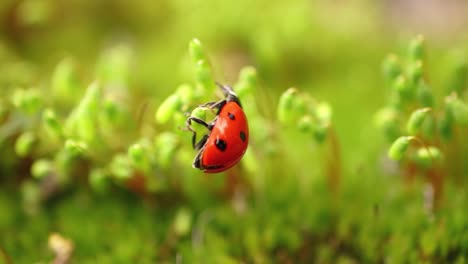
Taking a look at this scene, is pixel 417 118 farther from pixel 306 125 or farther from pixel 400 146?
pixel 306 125

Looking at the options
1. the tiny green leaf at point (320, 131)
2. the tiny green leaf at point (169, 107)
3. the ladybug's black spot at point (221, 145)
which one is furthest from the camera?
the tiny green leaf at point (320, 131)

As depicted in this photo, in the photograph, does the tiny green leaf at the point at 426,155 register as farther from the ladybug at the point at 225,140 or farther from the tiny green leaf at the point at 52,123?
the tiny green leaf at the point at 52,123

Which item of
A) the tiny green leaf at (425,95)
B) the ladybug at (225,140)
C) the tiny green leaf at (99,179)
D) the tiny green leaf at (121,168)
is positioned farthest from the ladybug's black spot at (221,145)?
the tiny green leaf at (425,95)

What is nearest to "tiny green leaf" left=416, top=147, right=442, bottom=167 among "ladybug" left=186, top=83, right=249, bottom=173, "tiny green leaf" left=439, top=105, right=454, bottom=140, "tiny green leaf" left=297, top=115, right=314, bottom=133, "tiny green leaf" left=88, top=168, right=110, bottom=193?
"tiny green leaf" left=439, top=105, right=454, bottom=140

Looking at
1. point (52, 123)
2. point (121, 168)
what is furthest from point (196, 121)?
point (52, 123)

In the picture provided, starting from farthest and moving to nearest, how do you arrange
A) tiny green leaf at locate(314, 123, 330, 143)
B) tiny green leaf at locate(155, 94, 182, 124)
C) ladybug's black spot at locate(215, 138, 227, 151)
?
1. tiny green leaf at locate(314, 123, 330, 143)
2. tiny green leaf at locate(155, 94, 182, 124)
3. ladybug's black spot at locate(215, 138, 227, 151)

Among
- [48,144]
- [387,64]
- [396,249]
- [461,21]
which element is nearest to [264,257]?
[396,249]

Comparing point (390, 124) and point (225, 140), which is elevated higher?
point (390, 124)

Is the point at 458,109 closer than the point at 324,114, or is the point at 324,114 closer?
the point at 458,109

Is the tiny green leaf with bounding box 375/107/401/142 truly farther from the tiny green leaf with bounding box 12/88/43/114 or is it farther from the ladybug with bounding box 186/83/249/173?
the tiny green leaf with bounding box 12/88/43/114
